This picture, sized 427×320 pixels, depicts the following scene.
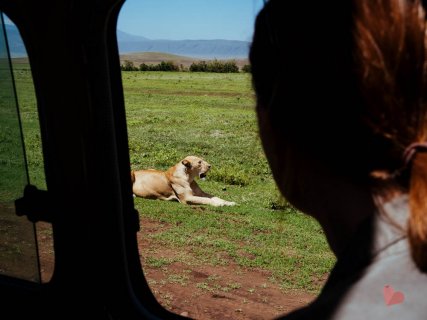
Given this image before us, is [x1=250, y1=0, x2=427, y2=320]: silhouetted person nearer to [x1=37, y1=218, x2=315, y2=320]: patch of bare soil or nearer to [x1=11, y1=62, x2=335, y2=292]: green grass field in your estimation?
[x1=11, y1=62, x2=335, y2=292]: green grass field

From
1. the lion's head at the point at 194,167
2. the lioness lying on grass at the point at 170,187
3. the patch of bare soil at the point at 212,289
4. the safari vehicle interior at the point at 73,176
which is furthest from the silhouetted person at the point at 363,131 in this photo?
the lion's head at the point at 194,167

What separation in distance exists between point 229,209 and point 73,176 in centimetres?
494

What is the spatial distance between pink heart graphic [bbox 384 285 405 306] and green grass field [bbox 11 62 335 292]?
0.39 metres

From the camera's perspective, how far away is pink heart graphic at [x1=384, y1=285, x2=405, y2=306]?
662 mm

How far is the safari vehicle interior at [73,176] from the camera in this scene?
60.7 inches

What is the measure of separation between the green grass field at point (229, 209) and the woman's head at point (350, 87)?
0.25 meters

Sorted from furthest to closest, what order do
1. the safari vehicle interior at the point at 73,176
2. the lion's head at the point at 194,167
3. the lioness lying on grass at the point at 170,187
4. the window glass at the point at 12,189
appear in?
1. the lion's head at the point at 194,167
2. the lioness lying on grass at the point at 170,187
3. the window glass at the point at 12,189
4. the safari vehicle interior at the point at 73,176

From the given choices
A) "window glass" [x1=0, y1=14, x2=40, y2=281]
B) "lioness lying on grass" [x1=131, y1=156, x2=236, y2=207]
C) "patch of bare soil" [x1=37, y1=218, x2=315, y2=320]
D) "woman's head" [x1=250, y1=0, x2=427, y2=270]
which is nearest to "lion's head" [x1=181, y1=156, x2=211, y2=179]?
"lioness lying on grass" [x1=131, y1=156, x2=236, y2=207]

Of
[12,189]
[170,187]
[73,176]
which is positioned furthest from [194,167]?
[73,176]

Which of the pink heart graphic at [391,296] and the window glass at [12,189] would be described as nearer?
the pink heart graphic at [391,296]

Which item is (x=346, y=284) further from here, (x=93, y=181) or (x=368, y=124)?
(x=93, y=181)

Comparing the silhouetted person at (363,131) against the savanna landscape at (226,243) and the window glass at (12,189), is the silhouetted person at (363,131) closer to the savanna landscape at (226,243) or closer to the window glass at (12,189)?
the savanna landscape at (226,243)

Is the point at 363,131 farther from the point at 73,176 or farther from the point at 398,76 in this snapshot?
the point at 73,176

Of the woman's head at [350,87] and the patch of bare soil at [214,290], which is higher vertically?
the woman's head at [350,87]
